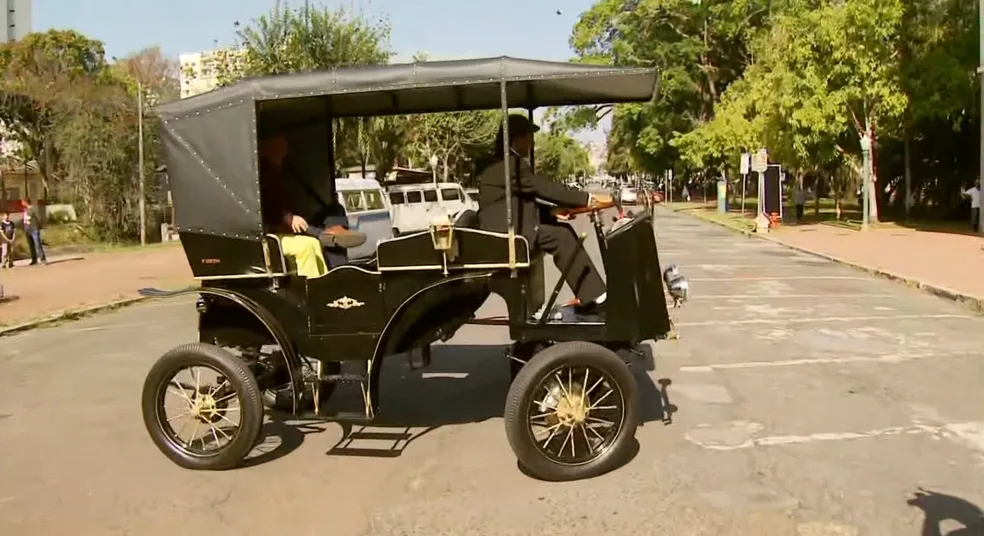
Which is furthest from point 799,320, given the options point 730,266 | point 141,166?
point 141,166

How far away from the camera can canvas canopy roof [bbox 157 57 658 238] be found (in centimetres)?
570

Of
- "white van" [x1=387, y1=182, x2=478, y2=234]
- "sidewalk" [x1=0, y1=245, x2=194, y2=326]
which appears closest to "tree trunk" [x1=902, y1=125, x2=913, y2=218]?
"white van" [x1=387, y1=182, x2=478, y2=234]

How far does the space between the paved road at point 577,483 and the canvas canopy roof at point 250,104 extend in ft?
5.55

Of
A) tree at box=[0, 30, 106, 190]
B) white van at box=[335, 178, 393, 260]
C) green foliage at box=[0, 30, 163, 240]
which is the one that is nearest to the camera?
white van at box=[335, 178, 393, 260]

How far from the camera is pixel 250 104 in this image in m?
5.87

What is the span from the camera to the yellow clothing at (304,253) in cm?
602

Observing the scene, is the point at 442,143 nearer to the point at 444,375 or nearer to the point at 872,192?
the point at 872,192

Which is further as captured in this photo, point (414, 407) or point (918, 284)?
point (918, 284)

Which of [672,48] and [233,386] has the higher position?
[672,48]

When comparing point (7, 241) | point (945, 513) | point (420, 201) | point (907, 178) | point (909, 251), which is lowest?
point (945, 513)

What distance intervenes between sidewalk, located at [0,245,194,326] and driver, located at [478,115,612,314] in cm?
1062

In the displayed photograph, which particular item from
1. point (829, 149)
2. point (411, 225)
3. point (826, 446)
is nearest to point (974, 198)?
point (829, 149)

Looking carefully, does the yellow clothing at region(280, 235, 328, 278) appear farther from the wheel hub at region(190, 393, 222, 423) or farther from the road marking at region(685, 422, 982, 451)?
the road marking at region(685, 422, 982, 451)

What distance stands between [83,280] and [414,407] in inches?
594
